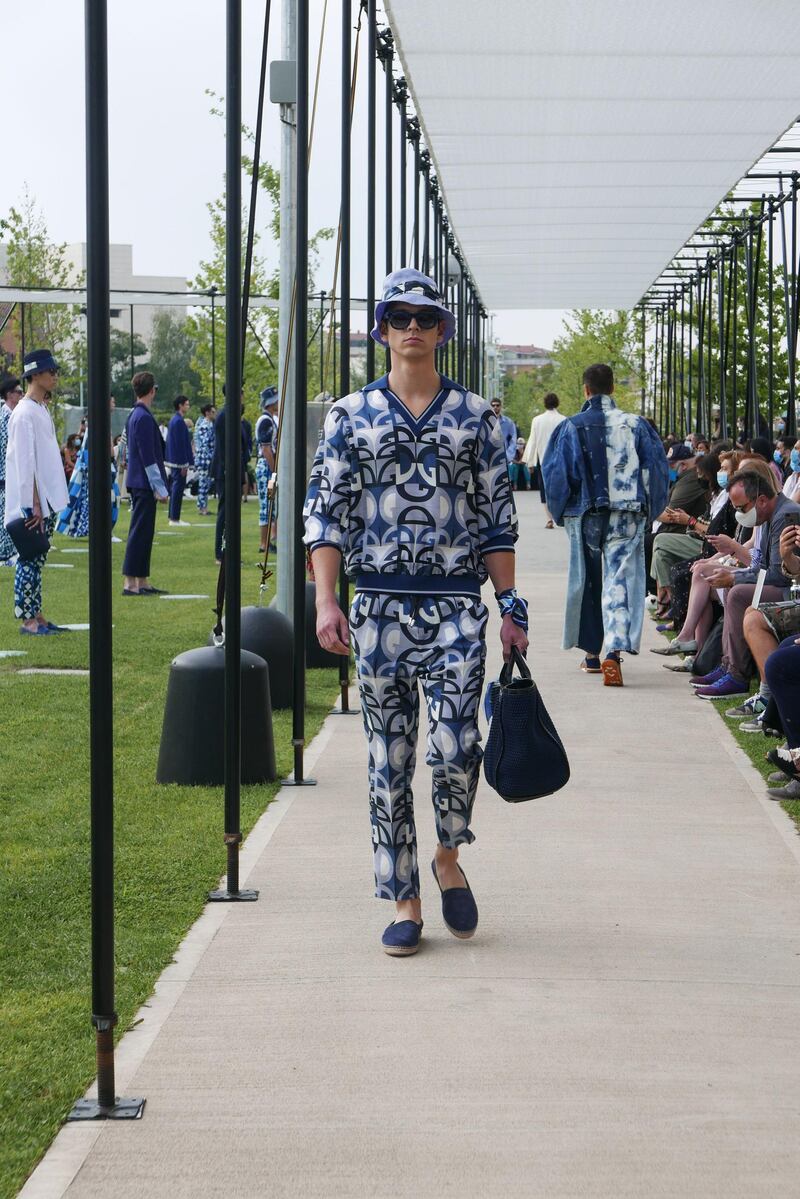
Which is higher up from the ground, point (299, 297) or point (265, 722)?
point (299, 297)

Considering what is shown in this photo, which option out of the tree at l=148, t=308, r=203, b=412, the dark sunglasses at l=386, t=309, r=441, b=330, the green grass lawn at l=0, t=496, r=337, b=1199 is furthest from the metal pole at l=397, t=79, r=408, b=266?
the tree at l=148, t=308, r=203, b=412

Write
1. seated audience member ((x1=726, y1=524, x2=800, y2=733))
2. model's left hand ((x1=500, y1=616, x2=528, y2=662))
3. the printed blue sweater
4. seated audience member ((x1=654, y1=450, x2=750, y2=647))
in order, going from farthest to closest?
seated audience member ((x1=654, y1=450, x2=750, y2=647)), seated audience member ((x1=726, y1=524, x2=800, y2=733)), model's left hand ((x1=500, y1=616, x2=528, y2=662)), the printed blue sweater

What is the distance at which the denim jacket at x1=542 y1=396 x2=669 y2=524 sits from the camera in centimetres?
1080

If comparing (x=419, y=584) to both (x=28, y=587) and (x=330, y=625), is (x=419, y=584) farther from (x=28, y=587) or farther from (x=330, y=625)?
(x=28, y=587)

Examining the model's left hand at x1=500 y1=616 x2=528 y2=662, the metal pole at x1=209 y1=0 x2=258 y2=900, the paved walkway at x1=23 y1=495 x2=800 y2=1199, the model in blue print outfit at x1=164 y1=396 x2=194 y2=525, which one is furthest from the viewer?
the model in blue print outfit at x1=164 y1=396 x2=194 y2=525

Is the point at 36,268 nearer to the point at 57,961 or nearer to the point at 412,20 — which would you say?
the point at 412,20

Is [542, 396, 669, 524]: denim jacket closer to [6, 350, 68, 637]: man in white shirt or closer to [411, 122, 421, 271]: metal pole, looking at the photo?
[6, 350, 68, 637]: man in white shirt

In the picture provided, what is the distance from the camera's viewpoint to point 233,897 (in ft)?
17.9

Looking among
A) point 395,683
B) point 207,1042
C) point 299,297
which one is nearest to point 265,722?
point 299,297

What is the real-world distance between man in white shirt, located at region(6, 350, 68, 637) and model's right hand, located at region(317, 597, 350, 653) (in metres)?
7.56

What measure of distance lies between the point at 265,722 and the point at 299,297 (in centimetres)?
182

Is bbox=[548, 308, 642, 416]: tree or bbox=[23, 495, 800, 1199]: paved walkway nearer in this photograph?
bbox=[23, 495, 800, 1199]: paved walkway

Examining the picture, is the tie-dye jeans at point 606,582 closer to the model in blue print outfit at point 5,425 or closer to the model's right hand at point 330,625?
the model's right hand at point 330,625

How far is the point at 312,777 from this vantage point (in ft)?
24.7
